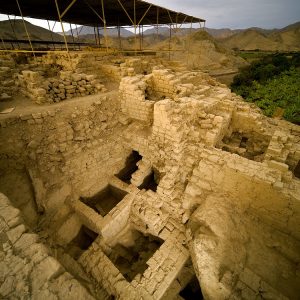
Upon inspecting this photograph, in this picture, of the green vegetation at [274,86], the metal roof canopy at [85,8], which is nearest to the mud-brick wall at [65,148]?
the metal roof canopy at [85,8]

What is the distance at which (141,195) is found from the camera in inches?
201

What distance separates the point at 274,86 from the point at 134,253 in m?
14.4

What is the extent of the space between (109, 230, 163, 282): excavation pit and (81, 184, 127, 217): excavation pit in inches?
40.8

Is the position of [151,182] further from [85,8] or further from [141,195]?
[85,8]

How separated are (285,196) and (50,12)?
13.9 meters

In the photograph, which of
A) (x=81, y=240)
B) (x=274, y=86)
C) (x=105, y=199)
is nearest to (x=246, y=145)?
(x=105, y=199)

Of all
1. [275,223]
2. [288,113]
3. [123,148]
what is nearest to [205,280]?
[275,223]

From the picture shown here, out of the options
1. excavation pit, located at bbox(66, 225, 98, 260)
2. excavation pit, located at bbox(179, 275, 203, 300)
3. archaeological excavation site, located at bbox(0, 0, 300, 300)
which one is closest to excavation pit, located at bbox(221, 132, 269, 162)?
archaeological excavation site, located at bbox(0, 0, 300, 300)

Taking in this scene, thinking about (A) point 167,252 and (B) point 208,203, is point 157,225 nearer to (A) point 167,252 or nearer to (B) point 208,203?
(A) point 167,252

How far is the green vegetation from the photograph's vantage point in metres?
11.1

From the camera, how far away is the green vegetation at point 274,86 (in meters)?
11.1

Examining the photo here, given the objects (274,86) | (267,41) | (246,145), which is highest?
(267,41)

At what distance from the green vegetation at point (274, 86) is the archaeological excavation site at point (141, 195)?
626cm

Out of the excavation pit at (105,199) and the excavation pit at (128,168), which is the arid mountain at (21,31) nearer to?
the excavation pit at (128,168)
